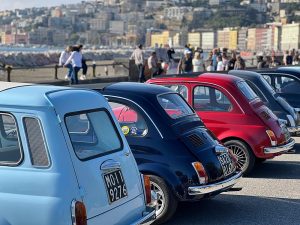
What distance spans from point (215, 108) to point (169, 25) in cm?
15255

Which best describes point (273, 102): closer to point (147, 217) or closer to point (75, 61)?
point (147, 217)

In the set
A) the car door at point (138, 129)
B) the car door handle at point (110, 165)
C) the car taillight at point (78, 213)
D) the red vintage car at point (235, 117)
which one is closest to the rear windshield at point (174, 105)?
the car door at point (138, 129)

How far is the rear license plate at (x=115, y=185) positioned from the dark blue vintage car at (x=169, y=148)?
77.8 inches

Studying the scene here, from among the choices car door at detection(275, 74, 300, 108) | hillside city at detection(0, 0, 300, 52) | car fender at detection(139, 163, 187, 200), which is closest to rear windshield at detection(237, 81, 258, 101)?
car fender at detection(139, 163, 187, 200)

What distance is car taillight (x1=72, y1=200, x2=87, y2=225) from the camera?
5.32 metres

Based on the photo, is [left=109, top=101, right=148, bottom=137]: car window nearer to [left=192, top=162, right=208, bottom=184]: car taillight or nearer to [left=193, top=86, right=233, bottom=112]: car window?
[left=192, top=162, right=208, bottom=184]: car taillight

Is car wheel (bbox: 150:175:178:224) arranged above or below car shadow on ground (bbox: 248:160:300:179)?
above

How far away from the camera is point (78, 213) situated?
5.35 m

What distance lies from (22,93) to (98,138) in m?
0.93

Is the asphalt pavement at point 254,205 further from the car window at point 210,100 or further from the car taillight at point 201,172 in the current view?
the car window at point 210,100

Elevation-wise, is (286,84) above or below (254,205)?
above

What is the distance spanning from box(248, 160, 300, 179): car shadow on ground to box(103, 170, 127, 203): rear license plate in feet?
17.7

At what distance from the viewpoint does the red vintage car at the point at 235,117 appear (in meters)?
10.9

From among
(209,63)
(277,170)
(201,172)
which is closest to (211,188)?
(201,172)
